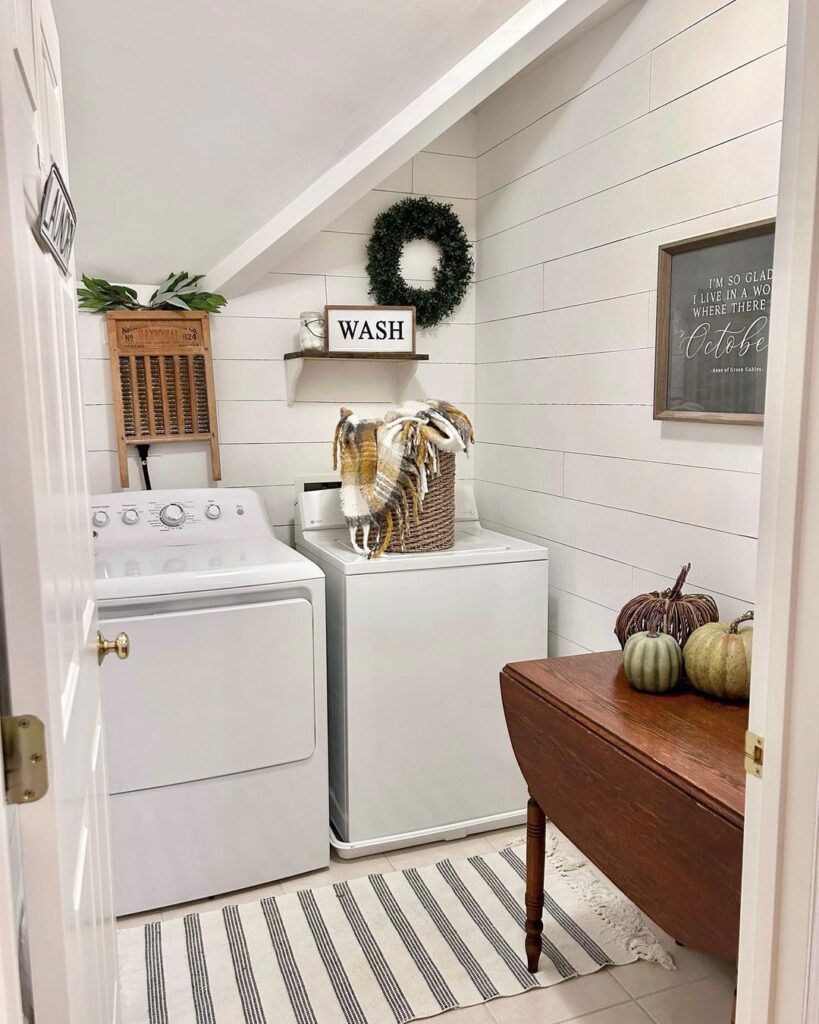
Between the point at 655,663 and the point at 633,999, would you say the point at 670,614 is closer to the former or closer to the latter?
the point at 655,663

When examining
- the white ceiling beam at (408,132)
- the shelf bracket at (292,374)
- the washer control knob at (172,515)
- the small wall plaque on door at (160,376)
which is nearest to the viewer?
the white ceiling beam at (408,132)

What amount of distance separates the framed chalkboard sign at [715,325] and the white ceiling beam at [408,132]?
620mm

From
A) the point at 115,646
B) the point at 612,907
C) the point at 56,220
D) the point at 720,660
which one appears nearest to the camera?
the point at 56,220

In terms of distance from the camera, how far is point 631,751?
1.55m

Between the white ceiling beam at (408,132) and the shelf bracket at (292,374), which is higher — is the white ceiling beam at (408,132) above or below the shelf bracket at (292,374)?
above

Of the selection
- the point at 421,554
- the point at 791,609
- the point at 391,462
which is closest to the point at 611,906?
the point at 421,554

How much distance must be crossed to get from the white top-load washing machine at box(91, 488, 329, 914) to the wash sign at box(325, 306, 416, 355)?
0.81 m

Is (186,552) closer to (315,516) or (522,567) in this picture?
(315,516)

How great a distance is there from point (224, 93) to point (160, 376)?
102 cm

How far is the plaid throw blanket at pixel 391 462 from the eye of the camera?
8.24ft

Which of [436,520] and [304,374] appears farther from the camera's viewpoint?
[304,374]

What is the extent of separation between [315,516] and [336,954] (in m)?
1.38

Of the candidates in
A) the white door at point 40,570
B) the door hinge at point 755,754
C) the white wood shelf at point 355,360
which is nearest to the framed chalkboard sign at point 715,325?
the white wood shelf at point 355,360

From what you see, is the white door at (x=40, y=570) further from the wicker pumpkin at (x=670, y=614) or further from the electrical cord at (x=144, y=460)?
the electrical cord at (x=144, y=460)
